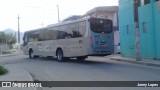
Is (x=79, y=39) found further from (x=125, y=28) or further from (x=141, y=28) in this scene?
(x=125, y=28)

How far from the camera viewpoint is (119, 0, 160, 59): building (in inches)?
877

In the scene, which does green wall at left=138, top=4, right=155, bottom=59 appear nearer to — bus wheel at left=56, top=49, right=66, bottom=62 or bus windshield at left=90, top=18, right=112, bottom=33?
bus windshield at left=90, top=18, right=112, bottom=33

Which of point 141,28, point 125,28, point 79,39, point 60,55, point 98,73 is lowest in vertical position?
point 98,73

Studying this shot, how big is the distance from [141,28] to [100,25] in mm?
4519

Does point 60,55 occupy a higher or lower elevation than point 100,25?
lower

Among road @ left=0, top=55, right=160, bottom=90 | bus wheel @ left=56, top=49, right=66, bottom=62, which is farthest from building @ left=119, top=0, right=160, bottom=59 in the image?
bus wheel @ left=56, top=49, right=66, bottom=62

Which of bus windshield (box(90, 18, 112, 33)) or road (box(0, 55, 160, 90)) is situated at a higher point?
bus windshield (box(90, 18, 112, 33))

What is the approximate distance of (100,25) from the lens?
21.7 metres

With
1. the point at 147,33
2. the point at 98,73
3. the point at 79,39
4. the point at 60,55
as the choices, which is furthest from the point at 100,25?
the point at 98,73

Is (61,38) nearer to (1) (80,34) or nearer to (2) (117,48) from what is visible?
(1) (80,34)

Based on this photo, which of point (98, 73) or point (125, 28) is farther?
point (125, 28)

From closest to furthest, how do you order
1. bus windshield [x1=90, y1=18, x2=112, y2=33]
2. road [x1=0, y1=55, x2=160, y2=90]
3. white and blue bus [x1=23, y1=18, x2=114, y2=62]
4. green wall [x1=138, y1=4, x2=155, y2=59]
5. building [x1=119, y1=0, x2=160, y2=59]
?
→ road [x1=0, y1=55, x2=160, y2=90]
white and blue bus [x1=23, y1=18, x2=114, y2=62]
bus windshield [x1=90, y1=18, x2=112, y2=33]
building [x1=119, y1=0, x2=160, y2=59]
green wall [x1=138, y1=4, x2=155, y2=59]

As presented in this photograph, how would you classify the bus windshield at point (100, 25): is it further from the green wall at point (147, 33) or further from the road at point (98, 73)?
the green wall at point (147, 33)

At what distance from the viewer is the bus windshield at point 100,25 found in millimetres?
21259
